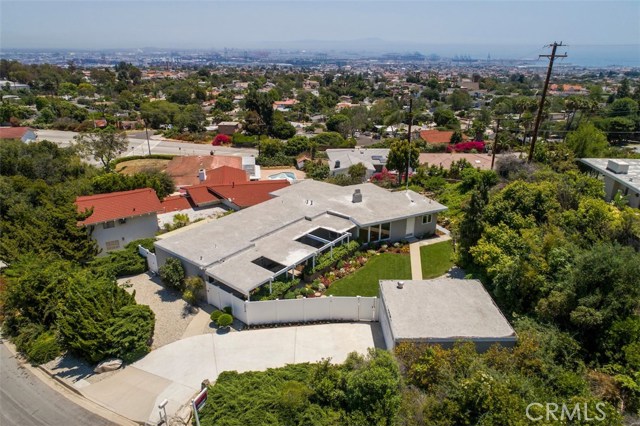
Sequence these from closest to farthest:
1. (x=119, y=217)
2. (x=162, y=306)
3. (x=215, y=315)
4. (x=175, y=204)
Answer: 1. (x=215, y=315)
2. (x=162, y=306)
3. (x=119, y=217)
4. (x=175, y=204)

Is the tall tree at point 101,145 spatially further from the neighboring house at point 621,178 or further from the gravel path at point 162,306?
the neighboring house at point 621,178

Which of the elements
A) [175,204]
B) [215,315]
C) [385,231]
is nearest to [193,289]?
[215,315]

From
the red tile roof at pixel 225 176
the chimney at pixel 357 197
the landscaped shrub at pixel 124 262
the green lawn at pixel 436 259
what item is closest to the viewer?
the landscaped shrub at pixel 124 262

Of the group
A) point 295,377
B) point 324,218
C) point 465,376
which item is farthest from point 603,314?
point 324,218

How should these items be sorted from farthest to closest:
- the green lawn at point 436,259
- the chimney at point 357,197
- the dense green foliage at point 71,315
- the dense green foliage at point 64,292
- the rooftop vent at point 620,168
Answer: the chimney at point 357,197, the rooftop vent at point 620,168, the green lawn at point 436,259, the dense green foliage at point 64,292, the dense green foliage at point 71,315

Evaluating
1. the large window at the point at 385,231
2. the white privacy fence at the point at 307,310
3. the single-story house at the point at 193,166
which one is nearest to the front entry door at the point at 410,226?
the large window at the point at 385,231

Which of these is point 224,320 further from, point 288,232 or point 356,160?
point 356,160

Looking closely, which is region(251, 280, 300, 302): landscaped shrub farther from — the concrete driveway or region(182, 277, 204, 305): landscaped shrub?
region(182, 277, 204, 305): landscaped shrub

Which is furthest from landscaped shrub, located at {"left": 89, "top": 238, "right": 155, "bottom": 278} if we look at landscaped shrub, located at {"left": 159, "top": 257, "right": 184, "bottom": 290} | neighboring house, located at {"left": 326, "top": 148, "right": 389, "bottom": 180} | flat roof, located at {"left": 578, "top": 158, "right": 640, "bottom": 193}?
flat roof, located at {"left": 578, "top": 158, "right": 640, "bottom": 193}
